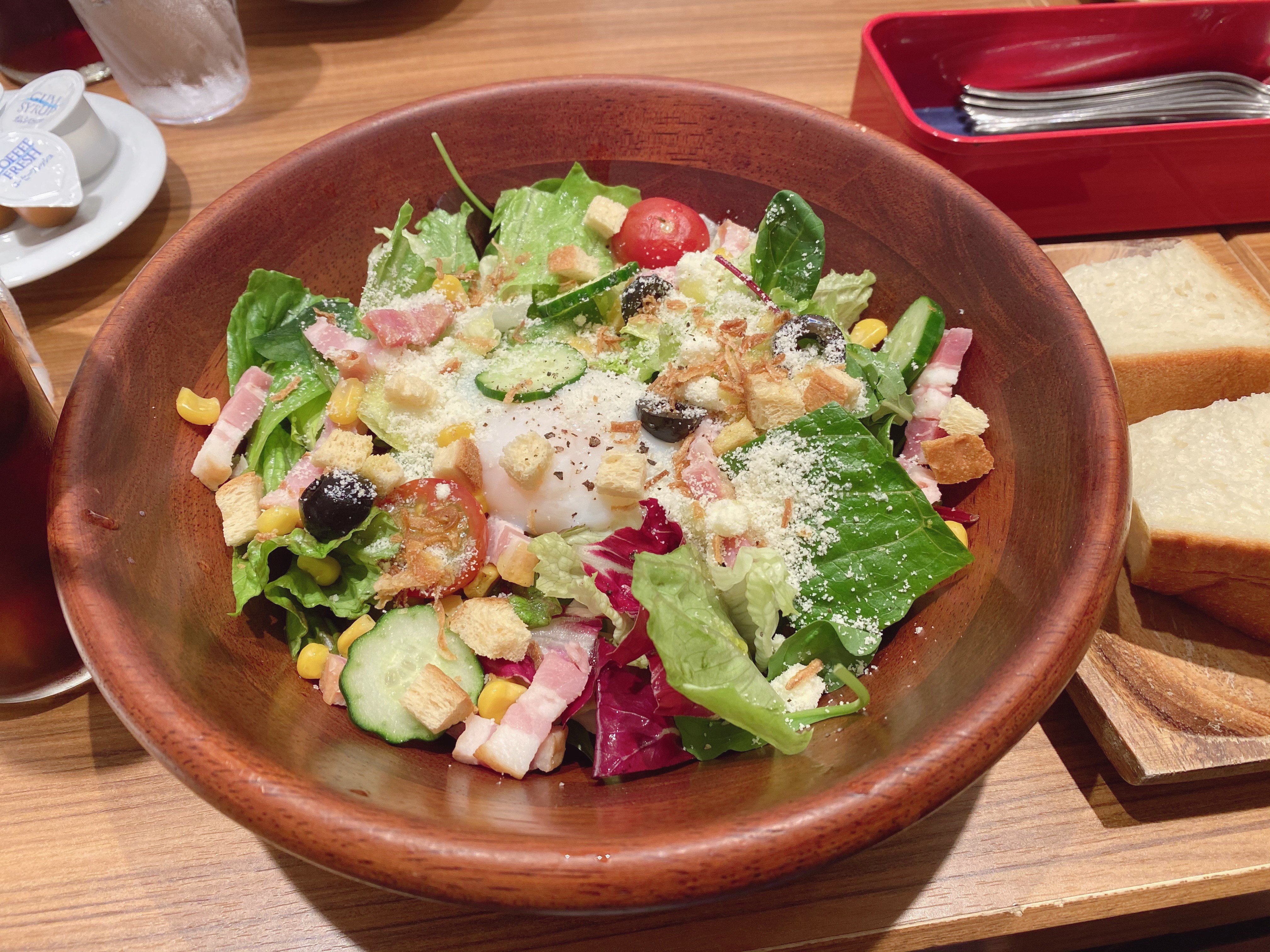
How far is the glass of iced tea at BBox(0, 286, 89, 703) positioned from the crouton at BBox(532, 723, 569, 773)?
3.48ft

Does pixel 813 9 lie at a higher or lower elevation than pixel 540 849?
higher

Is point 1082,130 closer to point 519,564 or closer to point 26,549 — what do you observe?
point 519,564

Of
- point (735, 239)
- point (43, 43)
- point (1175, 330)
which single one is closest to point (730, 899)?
point (735, 239)

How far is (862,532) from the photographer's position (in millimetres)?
1680

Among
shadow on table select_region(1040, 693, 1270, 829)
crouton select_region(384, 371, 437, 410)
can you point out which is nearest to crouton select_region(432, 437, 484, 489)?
crouton select_region(384, 371, 437, 410)

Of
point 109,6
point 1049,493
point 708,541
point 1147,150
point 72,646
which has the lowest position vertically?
point 72,646

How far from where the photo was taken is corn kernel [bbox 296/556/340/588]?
69.8 inches

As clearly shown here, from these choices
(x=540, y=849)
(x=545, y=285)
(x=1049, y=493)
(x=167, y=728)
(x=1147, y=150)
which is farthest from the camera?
(x=1147, y=150)

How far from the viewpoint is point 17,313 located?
1915 millimetres

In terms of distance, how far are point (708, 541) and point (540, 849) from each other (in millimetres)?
748

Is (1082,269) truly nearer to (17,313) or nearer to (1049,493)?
(1049,493)

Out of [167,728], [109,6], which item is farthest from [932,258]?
[109,6]

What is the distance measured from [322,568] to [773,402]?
1042mm

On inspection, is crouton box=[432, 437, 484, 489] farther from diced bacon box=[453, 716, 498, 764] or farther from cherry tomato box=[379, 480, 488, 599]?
diced bacon box=[453, 716, 498, 764]
